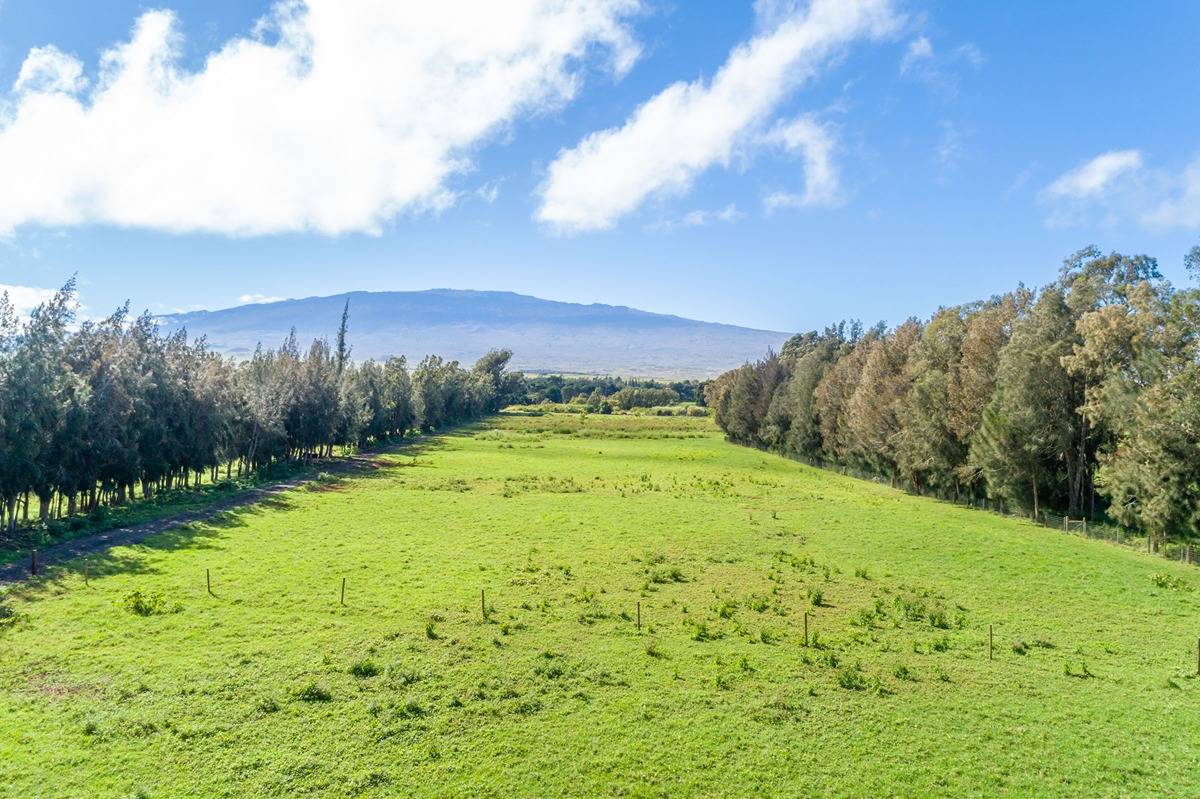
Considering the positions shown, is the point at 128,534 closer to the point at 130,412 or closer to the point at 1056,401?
the point at 130,412

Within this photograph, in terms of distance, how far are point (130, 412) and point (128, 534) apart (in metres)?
10.6

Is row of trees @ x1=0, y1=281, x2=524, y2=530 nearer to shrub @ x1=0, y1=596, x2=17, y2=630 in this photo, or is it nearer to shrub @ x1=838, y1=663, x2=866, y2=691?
shrub @ x1=0, y1=596, x2=17, y2=630

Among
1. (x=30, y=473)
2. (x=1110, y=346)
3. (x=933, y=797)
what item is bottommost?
(x=933, y=797)

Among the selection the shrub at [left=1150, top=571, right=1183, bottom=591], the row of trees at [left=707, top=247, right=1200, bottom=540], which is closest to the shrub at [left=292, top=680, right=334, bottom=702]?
the shrub at [left=1150, top=571, right=1183, bottom=591]

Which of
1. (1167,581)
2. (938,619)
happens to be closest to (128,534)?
(938,619)

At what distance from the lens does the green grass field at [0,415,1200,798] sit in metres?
15.8

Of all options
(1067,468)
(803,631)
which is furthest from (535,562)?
(1067,468)

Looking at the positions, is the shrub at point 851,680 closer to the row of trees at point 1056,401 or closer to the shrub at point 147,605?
the shrub at point 147,605

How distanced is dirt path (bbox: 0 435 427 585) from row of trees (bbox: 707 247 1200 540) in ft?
200

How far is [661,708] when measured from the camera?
18891 mm

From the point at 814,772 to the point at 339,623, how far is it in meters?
17.6

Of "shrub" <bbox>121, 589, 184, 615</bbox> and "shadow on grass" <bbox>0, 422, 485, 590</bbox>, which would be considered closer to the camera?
"shrub" <bbox>121, 589, 184, 615</bbox>

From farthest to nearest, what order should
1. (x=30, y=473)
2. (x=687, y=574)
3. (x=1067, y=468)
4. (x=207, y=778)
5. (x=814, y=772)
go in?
(x=1067, y=468) → (x=30, y=473) → (x=687, y=574) → (x=814, y=772) → (x=207, y=778)

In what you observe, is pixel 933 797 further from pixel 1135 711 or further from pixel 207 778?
pixel 207 778
